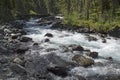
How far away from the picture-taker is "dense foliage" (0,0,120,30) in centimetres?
4759

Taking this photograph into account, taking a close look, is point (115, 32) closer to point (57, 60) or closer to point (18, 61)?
point (57, 60)

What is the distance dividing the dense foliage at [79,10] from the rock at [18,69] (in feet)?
75.0

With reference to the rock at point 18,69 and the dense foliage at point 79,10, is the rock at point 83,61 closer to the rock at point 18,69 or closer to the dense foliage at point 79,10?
the rock at point 18,69

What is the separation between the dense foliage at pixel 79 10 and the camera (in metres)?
47.6

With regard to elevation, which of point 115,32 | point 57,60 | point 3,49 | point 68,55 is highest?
point 3,49

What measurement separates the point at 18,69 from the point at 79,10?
57.0m

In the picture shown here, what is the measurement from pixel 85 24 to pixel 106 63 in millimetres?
22357

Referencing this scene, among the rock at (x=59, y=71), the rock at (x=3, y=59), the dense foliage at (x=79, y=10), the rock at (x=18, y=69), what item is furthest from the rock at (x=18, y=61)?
the dense foliage at (x=79, y=10)

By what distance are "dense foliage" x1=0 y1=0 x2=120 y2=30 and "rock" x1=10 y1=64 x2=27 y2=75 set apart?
75.0 ft

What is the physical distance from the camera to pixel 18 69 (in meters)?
20.7

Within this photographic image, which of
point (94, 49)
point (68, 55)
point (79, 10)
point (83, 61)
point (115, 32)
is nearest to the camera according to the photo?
point (83, 61)

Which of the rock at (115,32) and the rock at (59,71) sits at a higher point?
the rock at (59,71)

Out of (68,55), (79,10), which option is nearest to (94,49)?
(68,55)

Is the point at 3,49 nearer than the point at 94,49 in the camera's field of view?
Yes
